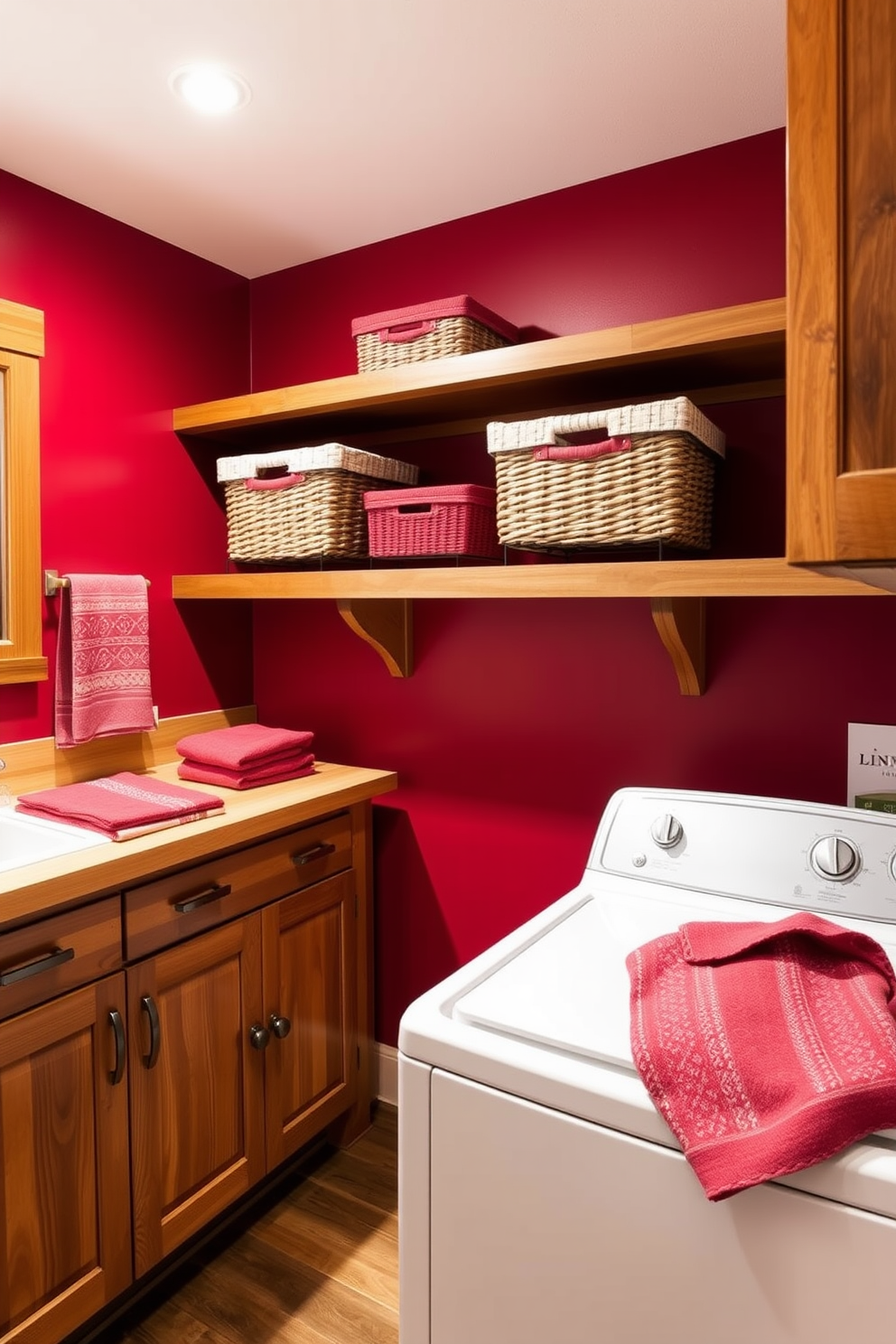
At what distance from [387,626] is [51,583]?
2.53 feet

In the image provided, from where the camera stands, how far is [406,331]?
1926 mm

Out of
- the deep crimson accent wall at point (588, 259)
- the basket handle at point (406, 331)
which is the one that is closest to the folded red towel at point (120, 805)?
the basket handle at point (406, 331)

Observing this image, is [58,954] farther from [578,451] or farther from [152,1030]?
[578,451]

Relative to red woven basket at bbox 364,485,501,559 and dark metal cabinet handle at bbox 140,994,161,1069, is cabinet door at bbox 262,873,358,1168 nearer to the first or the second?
dark metal cabinet handle at bbox 140,994,161,1069

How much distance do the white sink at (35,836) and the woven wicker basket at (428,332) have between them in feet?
3.78

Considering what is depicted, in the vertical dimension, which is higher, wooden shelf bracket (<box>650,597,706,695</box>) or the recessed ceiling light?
the recessed ceiling light

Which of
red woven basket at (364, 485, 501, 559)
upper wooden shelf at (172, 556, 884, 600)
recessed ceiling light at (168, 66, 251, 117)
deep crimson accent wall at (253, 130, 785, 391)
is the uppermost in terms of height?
recessed ceiling light at (168, 66, 251, 117)

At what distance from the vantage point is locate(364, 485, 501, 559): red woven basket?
1854 mm

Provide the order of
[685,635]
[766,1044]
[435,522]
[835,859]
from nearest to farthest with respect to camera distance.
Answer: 1. [766,1044]
2. [835,859]
3. [685,635]
4. [435,522]

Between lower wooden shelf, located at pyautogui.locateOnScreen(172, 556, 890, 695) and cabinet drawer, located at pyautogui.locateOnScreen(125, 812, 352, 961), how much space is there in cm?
47

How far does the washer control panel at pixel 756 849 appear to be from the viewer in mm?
1396

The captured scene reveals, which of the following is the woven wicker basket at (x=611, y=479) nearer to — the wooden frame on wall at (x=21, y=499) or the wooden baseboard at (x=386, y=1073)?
the wooden frame on wall at (x=21, y=499)

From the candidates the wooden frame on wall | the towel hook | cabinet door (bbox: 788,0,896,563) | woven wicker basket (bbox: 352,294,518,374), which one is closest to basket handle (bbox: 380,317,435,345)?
woven wicker basket (bbox: 352,294,518,374)

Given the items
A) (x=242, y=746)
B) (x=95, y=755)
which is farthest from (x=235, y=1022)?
(x=95, y=755)
